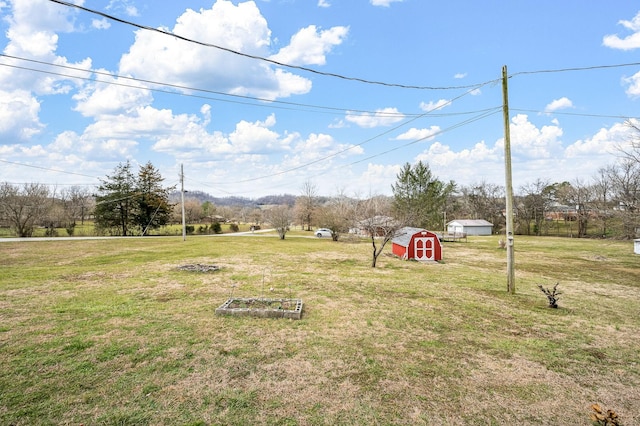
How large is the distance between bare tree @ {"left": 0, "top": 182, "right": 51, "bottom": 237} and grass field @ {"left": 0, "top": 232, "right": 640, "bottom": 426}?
85.8 feet

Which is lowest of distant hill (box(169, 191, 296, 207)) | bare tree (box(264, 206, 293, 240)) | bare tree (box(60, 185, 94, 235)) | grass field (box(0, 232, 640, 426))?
grass field (box(0, 232, 640, 426))

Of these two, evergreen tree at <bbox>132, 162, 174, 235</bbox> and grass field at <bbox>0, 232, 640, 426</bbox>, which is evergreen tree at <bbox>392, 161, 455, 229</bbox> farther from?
evergreen tree at <bbox>132, 162, 174, 235</bbox>

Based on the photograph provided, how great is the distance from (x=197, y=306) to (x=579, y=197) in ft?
173

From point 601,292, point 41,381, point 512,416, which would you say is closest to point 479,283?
point 601,292

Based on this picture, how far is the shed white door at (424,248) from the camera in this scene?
19.9 m

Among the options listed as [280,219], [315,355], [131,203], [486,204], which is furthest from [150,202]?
[486,204]

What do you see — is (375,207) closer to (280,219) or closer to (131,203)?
(280,219)

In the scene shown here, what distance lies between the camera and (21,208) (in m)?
30.0

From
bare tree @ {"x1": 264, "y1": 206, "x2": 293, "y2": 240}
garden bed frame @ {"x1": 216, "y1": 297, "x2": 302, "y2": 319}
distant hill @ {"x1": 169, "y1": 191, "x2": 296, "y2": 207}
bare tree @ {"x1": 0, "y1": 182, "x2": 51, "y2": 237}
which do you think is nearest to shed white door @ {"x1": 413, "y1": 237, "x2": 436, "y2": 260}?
garden bed frame @ {"x1": 216, "y1": 297, "x2": 302, "y2": 319}

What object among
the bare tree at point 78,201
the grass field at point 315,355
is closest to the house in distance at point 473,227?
the grass field at point 315,355

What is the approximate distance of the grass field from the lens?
419 centimetres

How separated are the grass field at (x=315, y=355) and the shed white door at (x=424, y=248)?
7.99 meters

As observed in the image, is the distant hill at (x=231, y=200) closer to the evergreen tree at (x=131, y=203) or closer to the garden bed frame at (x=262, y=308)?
the evergreen tree at (x=131, y=203)

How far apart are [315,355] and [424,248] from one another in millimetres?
15784
